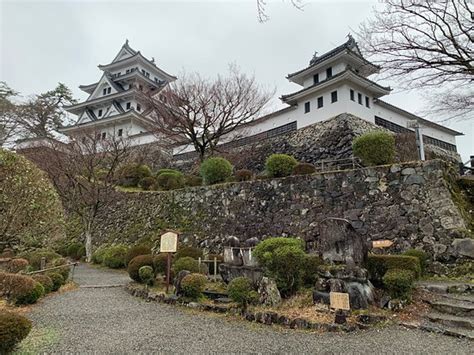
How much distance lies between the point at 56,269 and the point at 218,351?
6.92 meters

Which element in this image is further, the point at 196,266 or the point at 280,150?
the point at 280,150

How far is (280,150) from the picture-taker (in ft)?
63.5

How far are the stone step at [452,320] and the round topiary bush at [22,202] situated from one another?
720 cm

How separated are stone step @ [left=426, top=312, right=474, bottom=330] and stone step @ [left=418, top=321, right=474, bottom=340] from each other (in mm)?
87

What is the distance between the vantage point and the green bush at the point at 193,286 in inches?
279

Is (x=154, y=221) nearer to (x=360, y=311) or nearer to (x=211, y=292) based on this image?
(x=211, y=292)

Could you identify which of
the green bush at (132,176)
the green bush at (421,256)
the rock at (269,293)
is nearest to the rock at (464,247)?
the green bush at (421,256)

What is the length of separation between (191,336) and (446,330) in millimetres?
3970

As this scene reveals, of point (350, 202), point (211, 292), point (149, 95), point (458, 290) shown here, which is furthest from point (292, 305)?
point (149, 95)

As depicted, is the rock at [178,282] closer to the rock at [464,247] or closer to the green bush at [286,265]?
the green bush at [286,265]

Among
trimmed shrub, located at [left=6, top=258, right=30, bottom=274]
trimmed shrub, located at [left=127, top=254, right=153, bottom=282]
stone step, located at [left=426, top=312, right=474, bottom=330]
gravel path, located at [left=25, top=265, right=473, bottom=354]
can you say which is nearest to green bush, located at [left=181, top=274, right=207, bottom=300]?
gravel path, located at [left=25, top=265, right=473, bottom=354]

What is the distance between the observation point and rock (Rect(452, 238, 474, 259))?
8195 millimetres

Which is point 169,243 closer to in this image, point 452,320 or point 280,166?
point 452,320

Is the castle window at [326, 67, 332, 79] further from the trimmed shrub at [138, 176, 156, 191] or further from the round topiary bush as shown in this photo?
the round topiary bush
